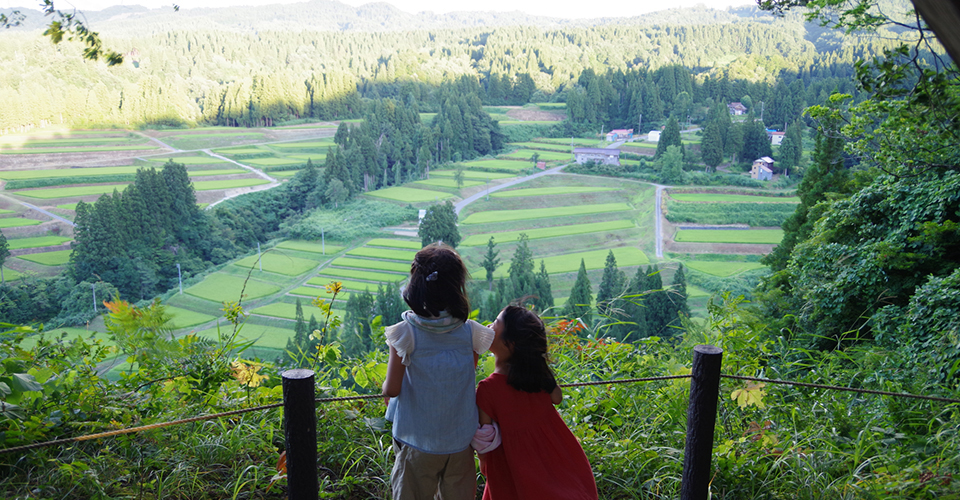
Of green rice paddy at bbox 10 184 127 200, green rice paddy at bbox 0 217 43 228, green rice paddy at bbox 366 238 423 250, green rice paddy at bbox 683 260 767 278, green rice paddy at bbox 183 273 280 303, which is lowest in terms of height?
green rice paddy at bbox 183 273 280 303

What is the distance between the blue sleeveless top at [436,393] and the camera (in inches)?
58.6

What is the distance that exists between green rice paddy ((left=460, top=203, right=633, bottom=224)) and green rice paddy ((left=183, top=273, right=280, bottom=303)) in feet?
55.3

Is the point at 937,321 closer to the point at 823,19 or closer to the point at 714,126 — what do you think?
the point at 823,19

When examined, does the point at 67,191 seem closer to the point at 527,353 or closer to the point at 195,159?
the point at 195,159

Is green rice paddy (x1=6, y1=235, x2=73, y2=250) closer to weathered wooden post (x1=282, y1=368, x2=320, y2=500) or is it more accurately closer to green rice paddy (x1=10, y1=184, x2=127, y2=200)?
green rice paddy (x1=10, y1=184, x2=127, y2=200)

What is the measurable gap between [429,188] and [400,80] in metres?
24.3

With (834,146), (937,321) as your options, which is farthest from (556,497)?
(834,146)

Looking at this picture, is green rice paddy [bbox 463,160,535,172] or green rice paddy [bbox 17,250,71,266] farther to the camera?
green rice paddy [bbox 463,160,535,172]

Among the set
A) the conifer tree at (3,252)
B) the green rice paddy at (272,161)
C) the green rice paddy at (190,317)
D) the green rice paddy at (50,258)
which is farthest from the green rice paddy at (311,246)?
the conifer tree at (3,252)

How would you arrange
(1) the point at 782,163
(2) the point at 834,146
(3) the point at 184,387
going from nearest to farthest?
(3) the point at 184,387, (2) the point at 834,146, (1) the point at 782,163

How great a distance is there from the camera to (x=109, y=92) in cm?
5644

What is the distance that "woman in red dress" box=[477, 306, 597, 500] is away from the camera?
5.10 ft

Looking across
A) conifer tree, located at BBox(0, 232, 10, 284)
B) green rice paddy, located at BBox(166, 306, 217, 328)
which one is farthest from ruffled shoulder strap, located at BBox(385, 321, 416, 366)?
conifer tree, located at BBox(0, 232, 10, 284)

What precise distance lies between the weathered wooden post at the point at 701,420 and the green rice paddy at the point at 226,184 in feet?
178
